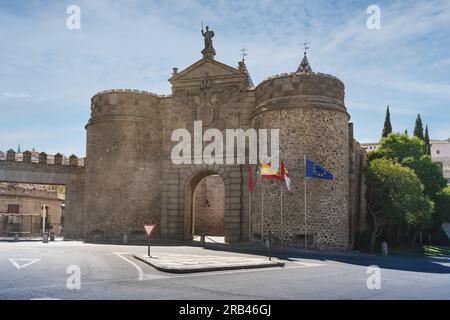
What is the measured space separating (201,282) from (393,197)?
25.0 meters

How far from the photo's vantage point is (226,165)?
32062 mm

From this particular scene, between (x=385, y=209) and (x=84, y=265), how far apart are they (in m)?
24.9

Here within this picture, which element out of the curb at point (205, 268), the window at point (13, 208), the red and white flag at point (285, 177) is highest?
the red and white flag at point (285, 177)

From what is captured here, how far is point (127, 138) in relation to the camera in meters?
33.9

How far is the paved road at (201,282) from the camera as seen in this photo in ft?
35.9

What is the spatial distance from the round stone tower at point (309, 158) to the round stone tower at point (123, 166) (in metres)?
8.29

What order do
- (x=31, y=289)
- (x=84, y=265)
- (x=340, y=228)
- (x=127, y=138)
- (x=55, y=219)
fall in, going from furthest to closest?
(x=55, y=219) → (x=127, y=138) → (x=340, y=228) → (x=84, y=265) → (x=31, y=289)

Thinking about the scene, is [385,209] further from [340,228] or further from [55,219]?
[55,219]

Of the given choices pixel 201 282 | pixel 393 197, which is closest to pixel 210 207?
pixel 393 197

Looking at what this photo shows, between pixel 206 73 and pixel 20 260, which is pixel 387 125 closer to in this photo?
pixel 206 73

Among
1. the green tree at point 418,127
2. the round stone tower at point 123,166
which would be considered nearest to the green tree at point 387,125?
the green tree at point 418,127

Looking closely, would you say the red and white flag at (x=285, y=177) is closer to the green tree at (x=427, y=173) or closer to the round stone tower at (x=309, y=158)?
the round stone tower at (x=309, y=158)

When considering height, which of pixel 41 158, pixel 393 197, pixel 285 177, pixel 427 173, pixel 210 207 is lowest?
pixel 210 207
